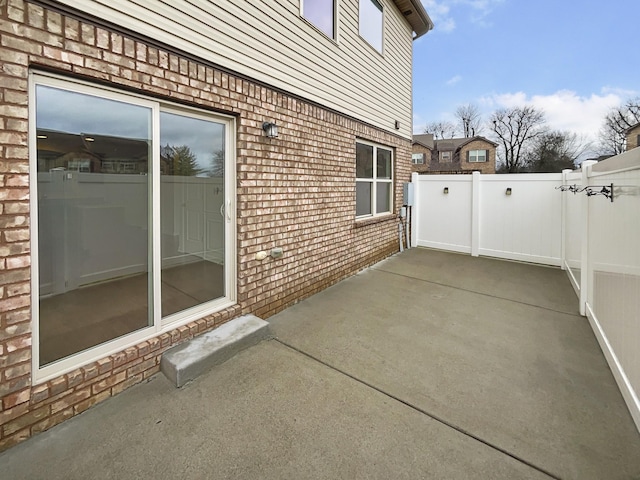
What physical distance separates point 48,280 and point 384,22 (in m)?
7.10

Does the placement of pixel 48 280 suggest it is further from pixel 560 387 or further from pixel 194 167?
pixel 560 387

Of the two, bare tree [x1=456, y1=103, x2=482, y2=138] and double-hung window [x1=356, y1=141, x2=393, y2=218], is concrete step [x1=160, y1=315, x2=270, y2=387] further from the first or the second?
bare tree [x1=456, y1=103, x2=482, y2=138]

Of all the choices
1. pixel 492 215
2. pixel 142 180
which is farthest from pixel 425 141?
pixel 142 180

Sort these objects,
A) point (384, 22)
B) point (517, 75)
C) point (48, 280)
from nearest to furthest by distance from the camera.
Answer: point (48, 280) → point (384, 22) → point (517, 75)

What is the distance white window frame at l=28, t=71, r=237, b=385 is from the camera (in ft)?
6.86

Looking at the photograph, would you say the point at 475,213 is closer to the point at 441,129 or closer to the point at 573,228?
the point at 573,228

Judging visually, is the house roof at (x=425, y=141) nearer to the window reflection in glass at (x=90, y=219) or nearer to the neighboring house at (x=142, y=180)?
the neighboring house at (x=142, y=180)

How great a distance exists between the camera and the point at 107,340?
2.55 m

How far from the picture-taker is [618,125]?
30.5 meters

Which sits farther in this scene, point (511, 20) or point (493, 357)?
point (511, 20)

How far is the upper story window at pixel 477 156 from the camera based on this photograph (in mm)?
35312

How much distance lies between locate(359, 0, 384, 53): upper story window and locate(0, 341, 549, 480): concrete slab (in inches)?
234

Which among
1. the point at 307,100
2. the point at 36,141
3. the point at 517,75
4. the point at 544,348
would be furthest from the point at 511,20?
the point at 36,141

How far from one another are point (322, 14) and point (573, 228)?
5.10 meters
